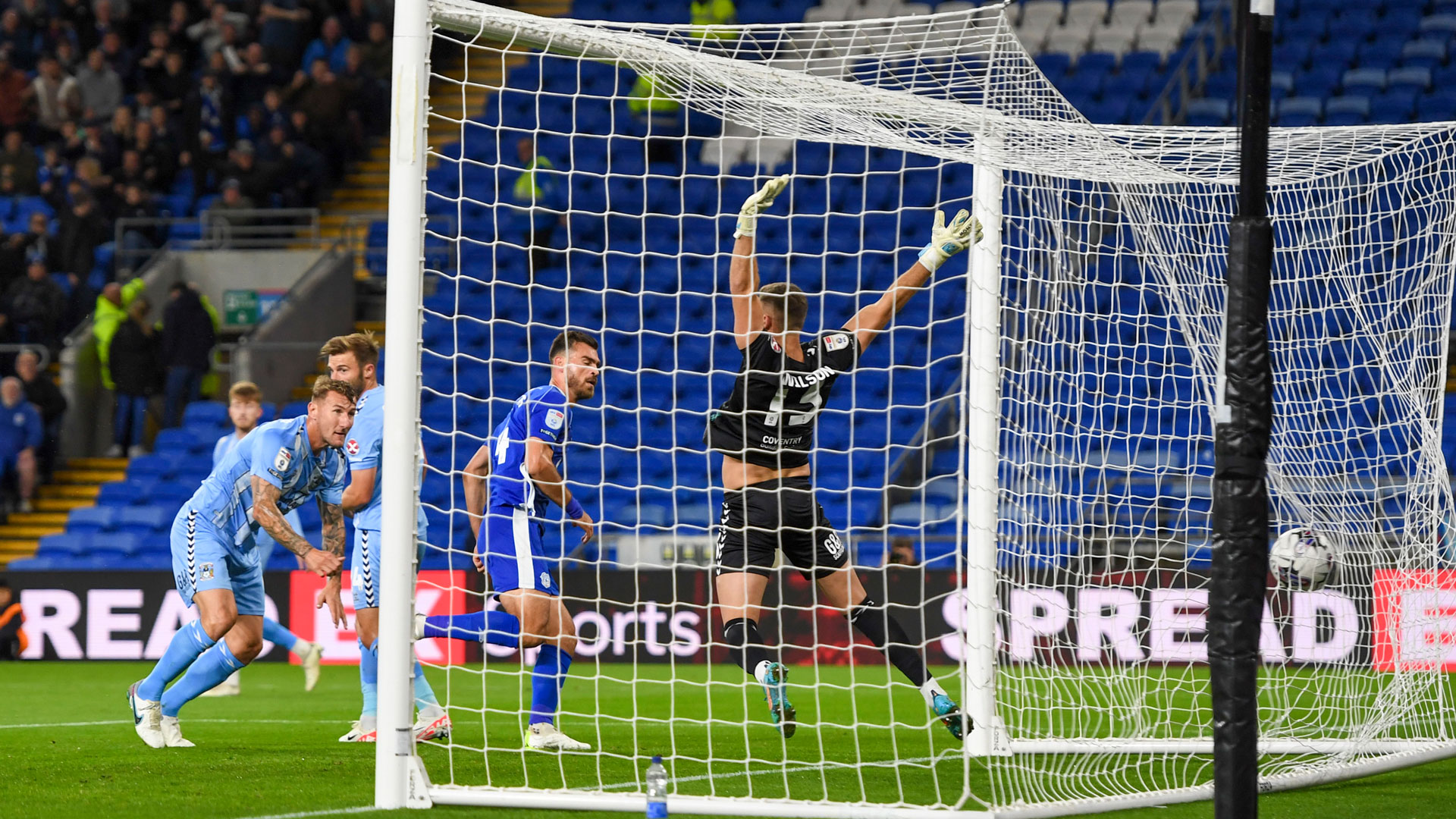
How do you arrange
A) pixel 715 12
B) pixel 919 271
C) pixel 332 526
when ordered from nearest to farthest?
pixel 919 271 < pixel 332 526 < pixel 715 12

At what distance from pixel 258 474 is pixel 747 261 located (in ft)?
8.61

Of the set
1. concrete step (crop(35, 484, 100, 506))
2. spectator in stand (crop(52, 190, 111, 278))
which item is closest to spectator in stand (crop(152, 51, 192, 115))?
spectator in stand (crop(52, 190, 111, 278))

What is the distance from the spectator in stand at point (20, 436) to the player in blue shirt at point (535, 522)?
431 inches

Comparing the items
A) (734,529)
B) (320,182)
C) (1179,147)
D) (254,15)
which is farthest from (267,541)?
(254,15)

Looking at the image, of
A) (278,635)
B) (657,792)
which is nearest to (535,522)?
(657,792)

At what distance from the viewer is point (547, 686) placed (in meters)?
7.38

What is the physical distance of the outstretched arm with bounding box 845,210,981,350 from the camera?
6824 mm

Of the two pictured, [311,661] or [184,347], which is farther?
[184,347]

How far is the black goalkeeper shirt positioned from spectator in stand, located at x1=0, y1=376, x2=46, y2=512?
1193 cm

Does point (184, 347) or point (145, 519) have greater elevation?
point (184, 347)

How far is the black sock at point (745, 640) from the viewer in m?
6.71

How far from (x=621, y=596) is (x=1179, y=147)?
697cm

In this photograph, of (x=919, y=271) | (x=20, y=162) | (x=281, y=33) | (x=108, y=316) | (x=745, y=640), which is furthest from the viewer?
(x=281, y=33)

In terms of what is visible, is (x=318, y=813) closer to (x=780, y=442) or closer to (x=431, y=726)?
(x=431, y=726)
